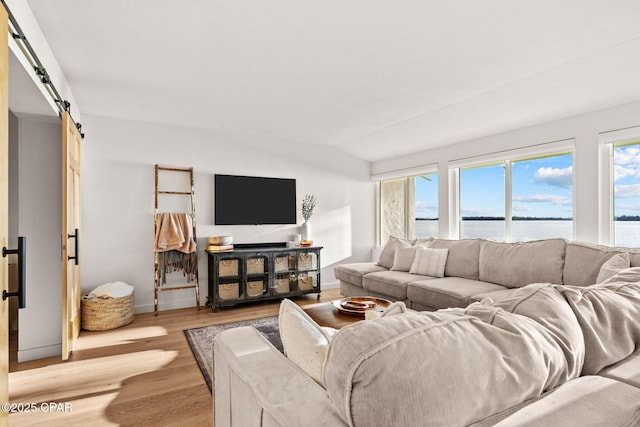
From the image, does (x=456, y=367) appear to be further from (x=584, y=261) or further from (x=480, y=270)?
(x=480, y=270)

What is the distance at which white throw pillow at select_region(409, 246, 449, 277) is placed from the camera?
13.6 ft

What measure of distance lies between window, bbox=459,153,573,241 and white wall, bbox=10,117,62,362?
4.70 metres

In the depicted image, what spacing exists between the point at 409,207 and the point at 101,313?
14.7ft

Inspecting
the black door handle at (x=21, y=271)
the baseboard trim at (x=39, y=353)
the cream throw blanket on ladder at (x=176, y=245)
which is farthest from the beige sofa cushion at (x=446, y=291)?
the baseboard trim at (x=39, y=353)

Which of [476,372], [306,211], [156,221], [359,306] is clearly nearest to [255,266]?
[306,211]

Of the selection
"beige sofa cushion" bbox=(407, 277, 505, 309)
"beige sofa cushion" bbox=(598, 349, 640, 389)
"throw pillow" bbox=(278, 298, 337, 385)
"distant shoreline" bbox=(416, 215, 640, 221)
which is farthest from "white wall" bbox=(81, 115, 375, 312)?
"beige sofa cushion" bbox=(598, 349, 640, 389)

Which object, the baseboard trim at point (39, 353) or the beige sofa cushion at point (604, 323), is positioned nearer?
the beige sofa cushion at point (604, 323)

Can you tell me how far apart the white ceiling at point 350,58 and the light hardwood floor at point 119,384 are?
2439mm

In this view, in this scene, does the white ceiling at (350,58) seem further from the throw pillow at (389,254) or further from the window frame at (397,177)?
the throw pillow at (389,254)

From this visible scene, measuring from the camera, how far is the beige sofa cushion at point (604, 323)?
1.00 m

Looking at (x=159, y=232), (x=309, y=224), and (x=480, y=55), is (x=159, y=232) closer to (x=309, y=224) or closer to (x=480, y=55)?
(x=309, y=224)

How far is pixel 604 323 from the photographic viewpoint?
106 cm

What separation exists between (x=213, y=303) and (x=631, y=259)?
13.8 ft

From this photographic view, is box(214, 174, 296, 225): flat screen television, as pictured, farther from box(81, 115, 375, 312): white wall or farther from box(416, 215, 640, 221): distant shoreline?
box(416, 215, 640, 221): distant shoreline
